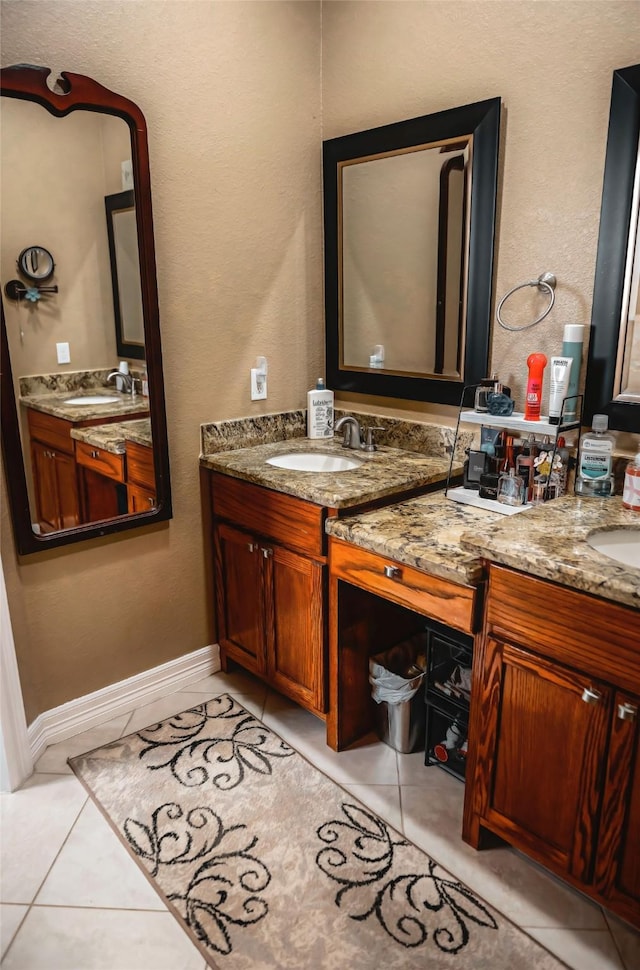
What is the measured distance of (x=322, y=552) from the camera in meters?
1.99

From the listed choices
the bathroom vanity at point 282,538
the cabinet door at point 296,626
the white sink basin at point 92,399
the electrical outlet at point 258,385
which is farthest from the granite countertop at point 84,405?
the cabinet door at point 296,626

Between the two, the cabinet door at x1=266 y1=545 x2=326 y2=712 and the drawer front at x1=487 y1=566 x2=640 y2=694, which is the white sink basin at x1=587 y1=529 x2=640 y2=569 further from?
the cabinet door at x1=266 y1=545 x2=326 y2=712

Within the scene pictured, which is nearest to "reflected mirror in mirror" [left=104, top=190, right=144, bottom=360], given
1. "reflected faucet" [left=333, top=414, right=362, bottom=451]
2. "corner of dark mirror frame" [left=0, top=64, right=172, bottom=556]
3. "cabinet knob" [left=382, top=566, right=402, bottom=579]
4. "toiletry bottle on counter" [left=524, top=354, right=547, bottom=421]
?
"corner of dark mirror frame" [left=0, top=64, right=172, bottom=556]

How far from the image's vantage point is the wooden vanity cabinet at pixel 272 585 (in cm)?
205

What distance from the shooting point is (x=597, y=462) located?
5.97ft

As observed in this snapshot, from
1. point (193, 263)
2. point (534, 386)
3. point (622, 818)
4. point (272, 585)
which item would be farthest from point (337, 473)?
point (622, 818)

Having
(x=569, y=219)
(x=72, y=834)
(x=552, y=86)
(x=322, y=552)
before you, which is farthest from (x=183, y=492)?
(x=552, y=86)

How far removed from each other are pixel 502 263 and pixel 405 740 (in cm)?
152

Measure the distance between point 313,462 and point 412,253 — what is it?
0.80m

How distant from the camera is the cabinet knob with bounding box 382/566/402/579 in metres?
1.75

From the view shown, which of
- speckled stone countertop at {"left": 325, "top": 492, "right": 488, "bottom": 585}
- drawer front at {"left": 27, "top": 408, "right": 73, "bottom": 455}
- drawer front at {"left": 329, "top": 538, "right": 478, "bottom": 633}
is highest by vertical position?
drawer front at {"left": 27, "top": 408, "right": 73, "bottom": 455}

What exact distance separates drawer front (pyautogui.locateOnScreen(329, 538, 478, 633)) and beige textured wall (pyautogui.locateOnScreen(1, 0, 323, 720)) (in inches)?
29.5

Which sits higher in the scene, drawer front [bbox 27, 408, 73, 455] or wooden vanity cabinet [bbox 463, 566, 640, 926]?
drawer front [bbox 27, 408, 73, 455]

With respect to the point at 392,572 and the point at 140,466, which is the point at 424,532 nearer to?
the point at 392,572
